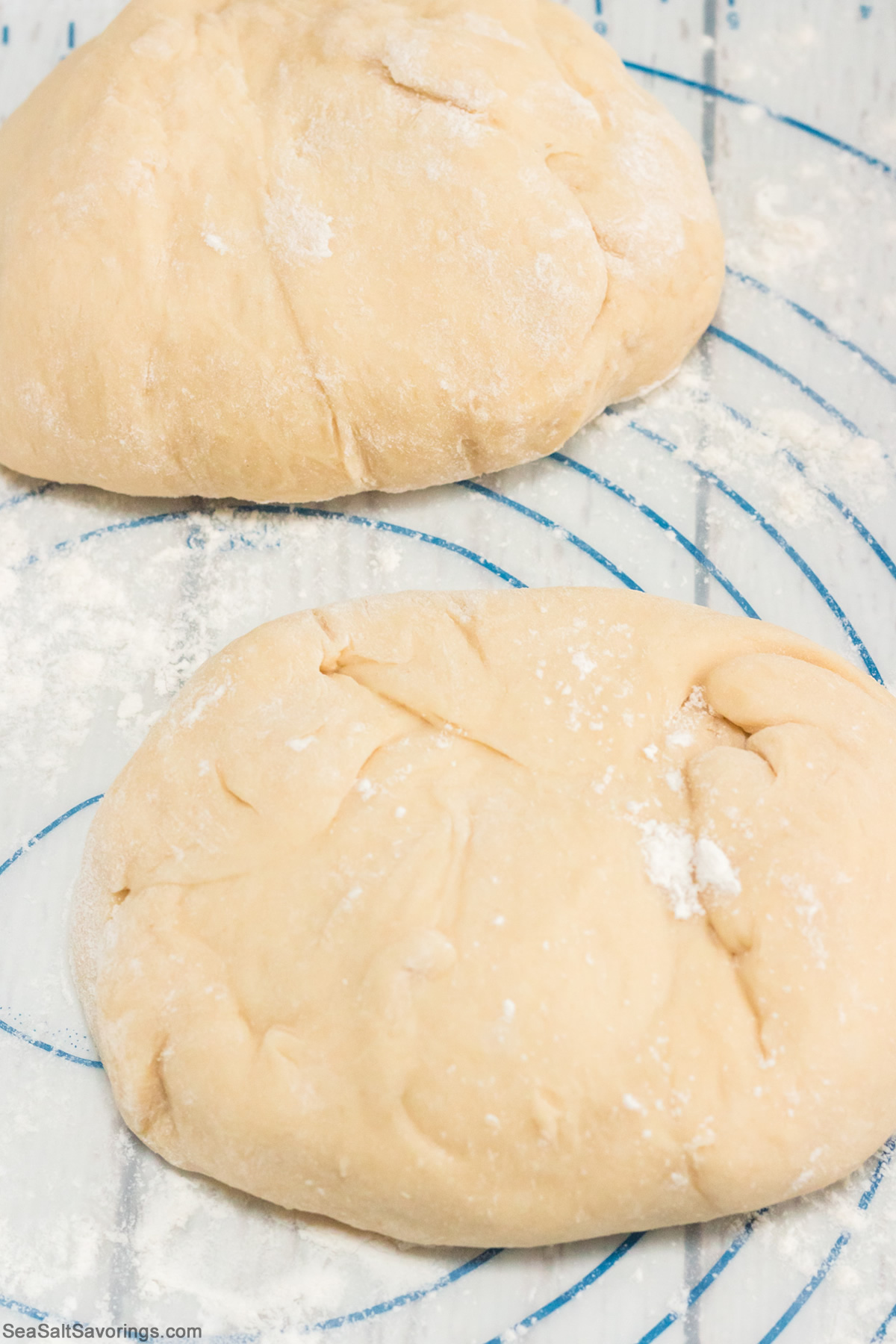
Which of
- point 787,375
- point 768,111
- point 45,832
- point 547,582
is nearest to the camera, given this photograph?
point 45,832

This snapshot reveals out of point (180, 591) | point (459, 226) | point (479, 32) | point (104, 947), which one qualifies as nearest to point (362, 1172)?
point (104, 947)

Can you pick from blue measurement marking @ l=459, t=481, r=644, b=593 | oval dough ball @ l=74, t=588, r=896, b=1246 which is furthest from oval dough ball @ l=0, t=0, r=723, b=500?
oval dough ball @ l=74, t=588, r=896, b=1246

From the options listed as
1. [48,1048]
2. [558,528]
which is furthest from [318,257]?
[48,1048]

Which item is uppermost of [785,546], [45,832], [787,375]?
[787,375]

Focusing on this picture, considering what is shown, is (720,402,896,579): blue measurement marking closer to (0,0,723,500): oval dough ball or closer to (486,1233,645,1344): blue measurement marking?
(0,0,723,500): oval dough ball

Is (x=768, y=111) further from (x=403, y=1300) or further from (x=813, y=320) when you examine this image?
(x=403, y=1300)

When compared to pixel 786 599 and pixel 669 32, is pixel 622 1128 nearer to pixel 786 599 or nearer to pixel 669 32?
pixel 786 599

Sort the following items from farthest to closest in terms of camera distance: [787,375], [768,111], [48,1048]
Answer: [768,111]
[787,375]
[48,1048]

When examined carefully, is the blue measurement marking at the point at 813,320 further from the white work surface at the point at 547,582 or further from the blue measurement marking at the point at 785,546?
the blue measurement marking at the point at 785,546
